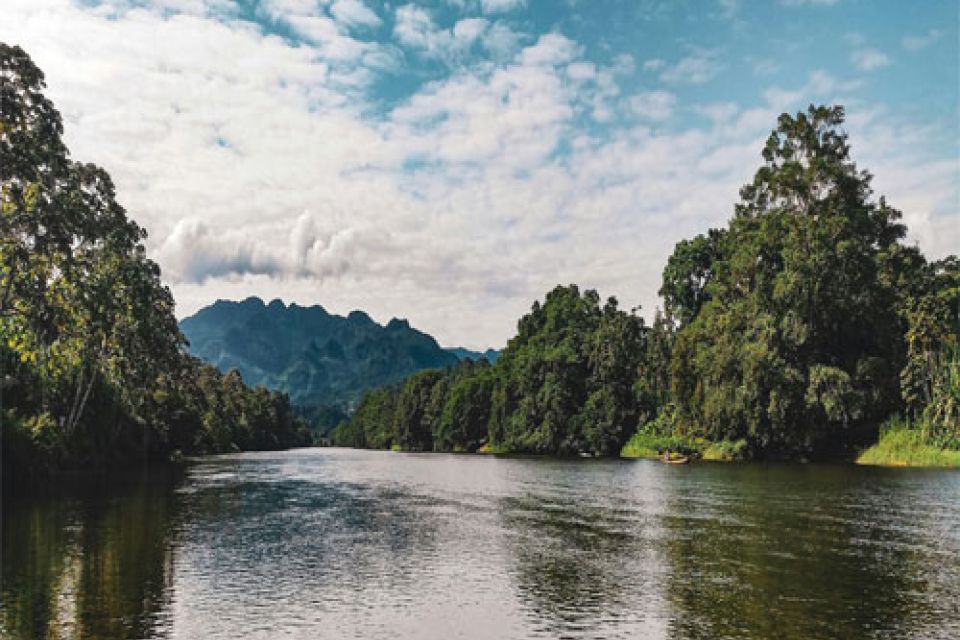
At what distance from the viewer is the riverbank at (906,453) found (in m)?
71.3

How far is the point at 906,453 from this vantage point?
252ft

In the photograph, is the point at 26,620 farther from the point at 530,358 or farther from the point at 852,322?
the point at 530,358

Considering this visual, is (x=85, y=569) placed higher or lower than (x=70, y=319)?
lower

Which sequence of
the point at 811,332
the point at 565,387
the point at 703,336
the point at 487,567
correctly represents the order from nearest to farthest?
the point at 487,567
the point at 811,332
the point at 703,336
the point at 565,387

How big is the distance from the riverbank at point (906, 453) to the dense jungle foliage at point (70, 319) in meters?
70.2

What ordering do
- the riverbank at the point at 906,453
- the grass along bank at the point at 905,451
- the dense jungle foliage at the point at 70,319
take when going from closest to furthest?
the dense jungle foliage at the point at 70,319 → the riverbank at the point at 906,453 → the grass along bank at the point at 905,451

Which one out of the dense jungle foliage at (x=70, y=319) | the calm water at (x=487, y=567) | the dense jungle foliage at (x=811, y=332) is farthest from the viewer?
the dense jungle foliage at (x=811, y=332)

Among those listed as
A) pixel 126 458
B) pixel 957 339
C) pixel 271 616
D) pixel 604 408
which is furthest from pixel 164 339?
pixel 957 339

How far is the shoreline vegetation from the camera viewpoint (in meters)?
41.5

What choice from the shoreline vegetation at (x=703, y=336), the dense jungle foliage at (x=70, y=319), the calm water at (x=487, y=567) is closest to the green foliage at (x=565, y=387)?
the shoreline vegetation at (x=703, y=336)

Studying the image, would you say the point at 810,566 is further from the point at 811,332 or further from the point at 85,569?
the point at 811,332

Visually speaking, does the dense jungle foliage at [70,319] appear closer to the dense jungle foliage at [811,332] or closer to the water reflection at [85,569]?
the water reflection at [85,569]

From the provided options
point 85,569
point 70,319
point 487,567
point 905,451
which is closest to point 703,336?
point 905,451

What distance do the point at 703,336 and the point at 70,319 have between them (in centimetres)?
7587
